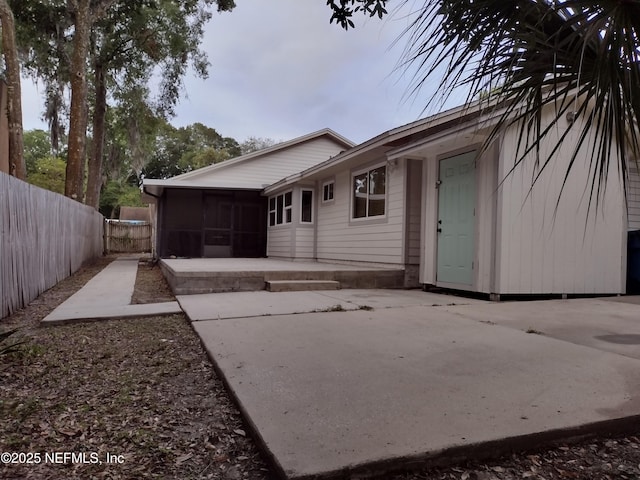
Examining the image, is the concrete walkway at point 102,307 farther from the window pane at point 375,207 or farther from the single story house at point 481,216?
the window pane at point 375,207

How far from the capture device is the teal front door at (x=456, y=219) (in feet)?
20.6

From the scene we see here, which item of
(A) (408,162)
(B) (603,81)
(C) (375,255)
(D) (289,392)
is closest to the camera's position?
(B) (603,81)

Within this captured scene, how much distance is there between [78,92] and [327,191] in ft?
25.6

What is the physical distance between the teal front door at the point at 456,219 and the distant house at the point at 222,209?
8412 mm

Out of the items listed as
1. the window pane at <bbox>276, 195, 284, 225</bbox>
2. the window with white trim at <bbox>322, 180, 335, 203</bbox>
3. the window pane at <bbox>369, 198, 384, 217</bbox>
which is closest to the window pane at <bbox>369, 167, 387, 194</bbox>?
the window pane at <bbox>369, 198, 384, 217</bbox>

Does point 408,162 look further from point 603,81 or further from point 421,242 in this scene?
point 603,81

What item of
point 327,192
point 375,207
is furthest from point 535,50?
point 327,192

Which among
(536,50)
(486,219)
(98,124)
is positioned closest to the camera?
(536,50)

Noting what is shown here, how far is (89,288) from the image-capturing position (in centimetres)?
696

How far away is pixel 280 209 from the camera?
1340cm

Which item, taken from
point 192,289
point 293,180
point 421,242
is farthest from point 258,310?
point 293,180

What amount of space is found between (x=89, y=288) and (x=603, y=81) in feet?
24.5

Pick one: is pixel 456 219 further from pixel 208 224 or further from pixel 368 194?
pixel 208 224

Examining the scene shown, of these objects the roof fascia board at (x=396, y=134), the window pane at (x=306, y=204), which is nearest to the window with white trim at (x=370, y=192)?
the roof fascia board at (x=396, y=134)
